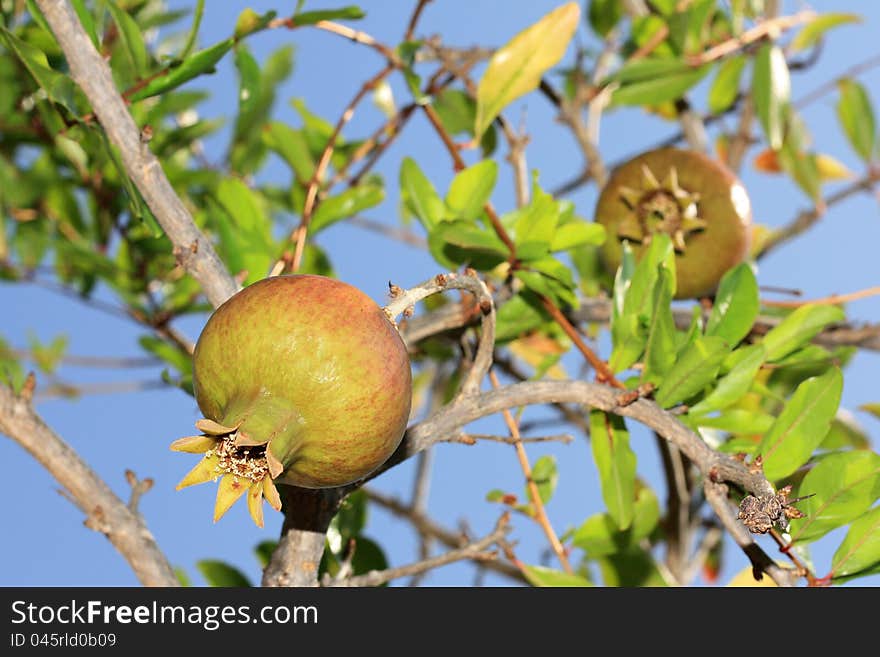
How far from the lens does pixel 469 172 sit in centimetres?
150

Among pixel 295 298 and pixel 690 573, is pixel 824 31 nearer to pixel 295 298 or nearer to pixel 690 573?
pixel 690 573

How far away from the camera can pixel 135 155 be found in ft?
4.05

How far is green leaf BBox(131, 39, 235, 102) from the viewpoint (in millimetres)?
1378

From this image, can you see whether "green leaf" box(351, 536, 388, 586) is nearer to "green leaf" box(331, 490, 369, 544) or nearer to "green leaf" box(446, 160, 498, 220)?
"green leaf" box(331, 490, 369, 544)

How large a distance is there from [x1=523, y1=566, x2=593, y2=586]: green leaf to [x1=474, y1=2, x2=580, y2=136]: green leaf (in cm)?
80

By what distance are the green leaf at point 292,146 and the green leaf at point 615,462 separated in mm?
993

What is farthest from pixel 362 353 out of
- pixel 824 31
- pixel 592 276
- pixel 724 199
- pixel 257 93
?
pixel 824 31

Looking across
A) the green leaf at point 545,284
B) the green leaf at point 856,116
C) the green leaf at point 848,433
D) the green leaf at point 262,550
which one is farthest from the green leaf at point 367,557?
the green leaf at point 856,116

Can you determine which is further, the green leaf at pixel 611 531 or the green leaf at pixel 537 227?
the green leaf at pixel 611 531

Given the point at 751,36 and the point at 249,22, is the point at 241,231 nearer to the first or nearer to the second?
the point at 249,22

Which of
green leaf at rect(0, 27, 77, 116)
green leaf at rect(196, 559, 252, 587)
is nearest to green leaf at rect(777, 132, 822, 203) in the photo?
green leaf at rect(196, 559, 252, 587)

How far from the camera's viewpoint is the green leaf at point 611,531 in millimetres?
1688

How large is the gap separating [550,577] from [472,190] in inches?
25.4

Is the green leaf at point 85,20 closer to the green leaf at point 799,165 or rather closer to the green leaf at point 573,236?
the green leaf at point 573,236
